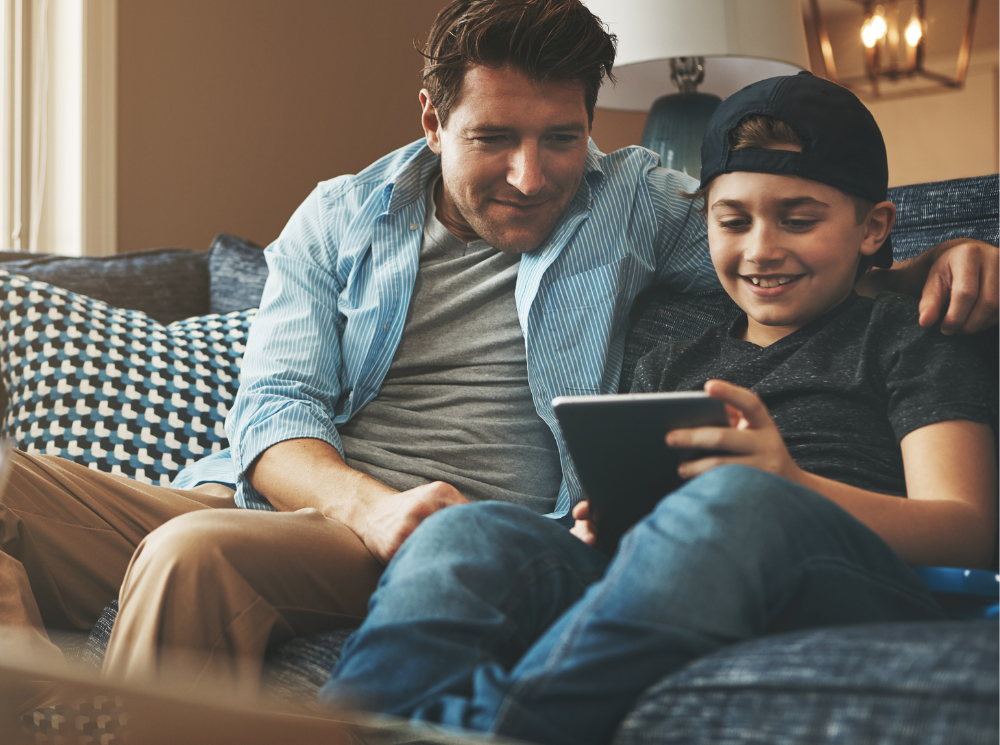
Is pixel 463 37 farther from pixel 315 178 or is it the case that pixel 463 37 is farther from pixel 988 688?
pixel 315 178

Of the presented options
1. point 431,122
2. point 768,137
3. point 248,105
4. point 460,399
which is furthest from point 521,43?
point 248,105

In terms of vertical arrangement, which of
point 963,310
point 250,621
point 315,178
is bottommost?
point 250,621

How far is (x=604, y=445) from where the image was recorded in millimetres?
726

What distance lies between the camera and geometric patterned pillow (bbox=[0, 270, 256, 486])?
1.37 metres

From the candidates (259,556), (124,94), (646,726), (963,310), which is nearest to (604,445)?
(646,726)

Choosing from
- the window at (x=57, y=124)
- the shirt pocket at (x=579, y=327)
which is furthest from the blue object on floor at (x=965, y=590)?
the window at (x=57, y=124)

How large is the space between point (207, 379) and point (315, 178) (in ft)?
4.16

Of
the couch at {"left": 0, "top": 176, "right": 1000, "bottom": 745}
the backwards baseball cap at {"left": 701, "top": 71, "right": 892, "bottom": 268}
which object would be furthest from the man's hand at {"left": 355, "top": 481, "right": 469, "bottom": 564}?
the backwards baseball cap at {"left": 701, "top": 71, "right": 892, "bottom": 268}

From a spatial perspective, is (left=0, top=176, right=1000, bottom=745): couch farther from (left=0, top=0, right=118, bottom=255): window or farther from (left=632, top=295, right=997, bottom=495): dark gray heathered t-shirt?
(left=0, top=0, right=118, bottom=255): window

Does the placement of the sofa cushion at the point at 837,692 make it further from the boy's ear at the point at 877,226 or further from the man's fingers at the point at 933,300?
the boy's ear at the point at 877,226

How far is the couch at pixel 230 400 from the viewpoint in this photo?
50 centimetres

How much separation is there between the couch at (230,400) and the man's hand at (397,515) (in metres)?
0.12

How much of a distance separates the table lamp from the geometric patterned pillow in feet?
3.35

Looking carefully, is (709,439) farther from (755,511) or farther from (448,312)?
(448,312)
